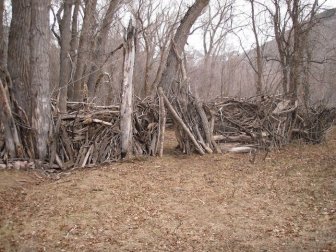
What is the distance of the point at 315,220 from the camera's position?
15.3 ft

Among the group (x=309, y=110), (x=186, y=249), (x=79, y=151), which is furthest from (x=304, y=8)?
(x=186, y=249)

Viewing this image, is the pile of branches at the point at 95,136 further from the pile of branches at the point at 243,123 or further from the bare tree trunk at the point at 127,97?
the pile of branches at the point at 243,123

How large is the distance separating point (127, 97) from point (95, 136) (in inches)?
38.2

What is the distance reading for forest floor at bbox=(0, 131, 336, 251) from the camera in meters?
Result: 4.10

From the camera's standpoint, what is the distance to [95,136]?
24.6 feet

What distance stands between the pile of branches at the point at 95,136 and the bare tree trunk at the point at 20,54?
72cm

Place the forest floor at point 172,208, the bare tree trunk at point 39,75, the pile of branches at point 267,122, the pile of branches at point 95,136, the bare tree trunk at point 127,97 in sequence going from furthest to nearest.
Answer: the pile of branches at point 267,122 < the bare tree trunk at point 127,97 < the pile of branches at point 95,136 < the bare tree trunk at point 39,75 < the forest floor at point 172,208

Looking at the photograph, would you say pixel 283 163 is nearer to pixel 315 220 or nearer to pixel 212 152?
pixel 212 152

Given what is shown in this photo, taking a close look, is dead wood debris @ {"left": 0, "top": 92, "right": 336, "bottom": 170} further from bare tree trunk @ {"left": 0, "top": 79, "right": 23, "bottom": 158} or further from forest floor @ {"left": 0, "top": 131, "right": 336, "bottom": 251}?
forest floor @ {"left": 0, "top": 131, "right": 336, "bottom": 251}

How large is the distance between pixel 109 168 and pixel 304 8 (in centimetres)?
1074

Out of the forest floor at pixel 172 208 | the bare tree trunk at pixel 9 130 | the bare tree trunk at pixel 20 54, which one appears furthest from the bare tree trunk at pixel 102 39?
the forest floor at pixel 172 208

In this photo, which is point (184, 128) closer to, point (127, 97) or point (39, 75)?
point (127, 97)

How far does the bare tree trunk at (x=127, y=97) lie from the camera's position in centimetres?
754

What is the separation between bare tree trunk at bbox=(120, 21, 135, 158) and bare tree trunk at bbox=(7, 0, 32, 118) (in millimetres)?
1716
